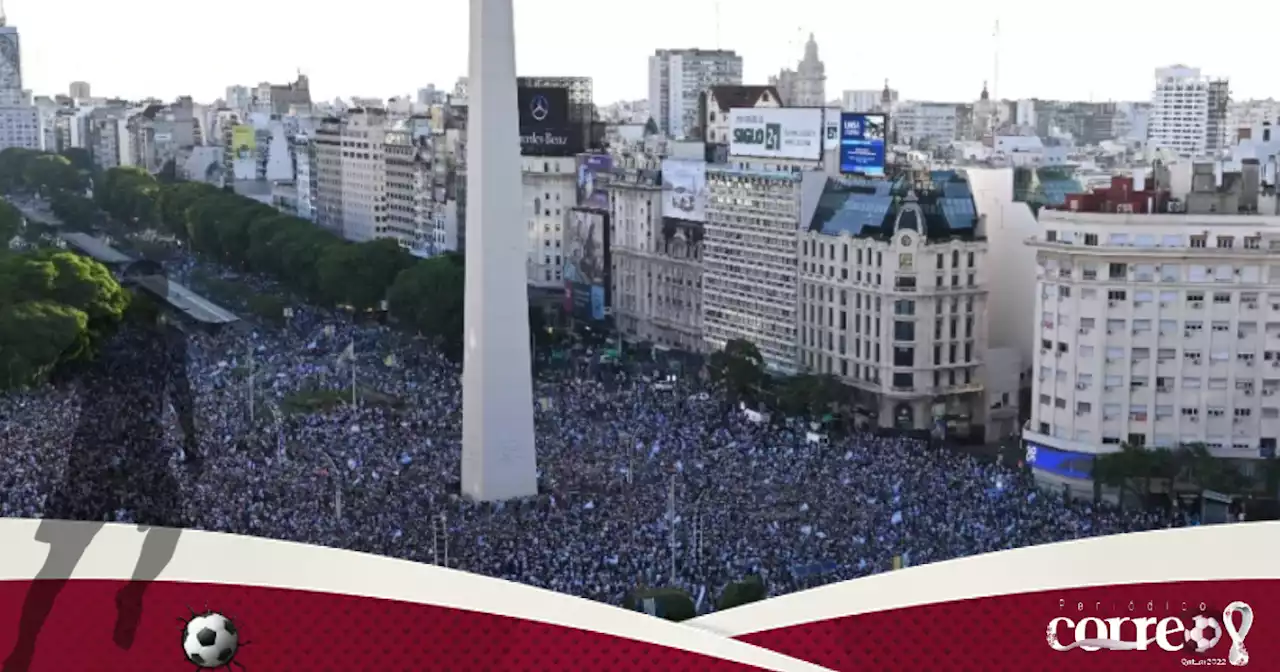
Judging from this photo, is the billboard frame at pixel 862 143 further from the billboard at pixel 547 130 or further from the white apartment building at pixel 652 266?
the billboard at pixel 547 130

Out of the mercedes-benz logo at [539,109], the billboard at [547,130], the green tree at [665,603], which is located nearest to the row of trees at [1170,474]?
the green tree at [665,603]

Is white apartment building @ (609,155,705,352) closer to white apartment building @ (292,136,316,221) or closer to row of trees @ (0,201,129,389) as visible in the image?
row of trees @ (0,201,129,389)

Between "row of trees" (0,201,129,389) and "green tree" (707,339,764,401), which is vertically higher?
"row of trees" (0,201,129,389)

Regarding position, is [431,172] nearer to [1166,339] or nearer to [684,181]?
[684,181]

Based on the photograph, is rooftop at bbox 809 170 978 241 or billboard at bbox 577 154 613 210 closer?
rooftop at bbox 809 170 978 241

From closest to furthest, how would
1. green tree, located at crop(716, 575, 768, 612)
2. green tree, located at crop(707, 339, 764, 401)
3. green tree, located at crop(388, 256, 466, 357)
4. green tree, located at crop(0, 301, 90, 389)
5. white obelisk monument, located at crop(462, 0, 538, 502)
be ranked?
green tree, located at crop(716, 575, 768, 612) < white obelisk monument, located at crop(462, 0, 538, 502) < green tree, located at crop(0, 301, 90, 389) < green tree, located at crop(707, 339, 764, 401) < green tree, located at crop(388, 256, 466, 357)

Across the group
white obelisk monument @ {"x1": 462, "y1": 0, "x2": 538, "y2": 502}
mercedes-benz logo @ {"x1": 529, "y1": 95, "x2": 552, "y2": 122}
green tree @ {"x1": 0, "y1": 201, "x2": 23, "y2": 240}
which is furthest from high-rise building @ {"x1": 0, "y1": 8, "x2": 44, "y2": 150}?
white obelisk monument @ {"x1": 462, "y1": 0, "x2": 538, "y2": 502}

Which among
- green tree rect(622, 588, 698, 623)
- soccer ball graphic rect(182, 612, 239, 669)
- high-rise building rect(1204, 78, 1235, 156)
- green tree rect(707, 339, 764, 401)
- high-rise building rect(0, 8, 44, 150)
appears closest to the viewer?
soccer ball graphic rect(182, 612, 239, 669)

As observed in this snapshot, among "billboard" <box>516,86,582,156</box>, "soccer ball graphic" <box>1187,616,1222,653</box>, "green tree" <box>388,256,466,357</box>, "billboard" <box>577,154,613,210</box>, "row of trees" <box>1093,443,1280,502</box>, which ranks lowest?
"row of trees" <box>1093,443,1280,502</box>
